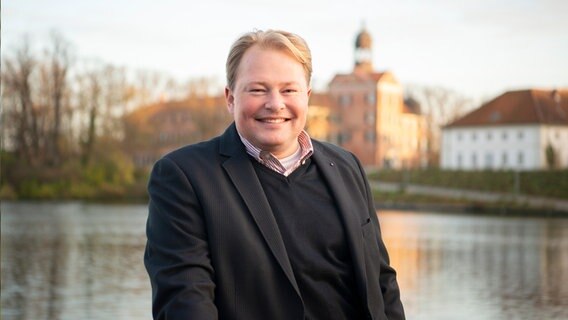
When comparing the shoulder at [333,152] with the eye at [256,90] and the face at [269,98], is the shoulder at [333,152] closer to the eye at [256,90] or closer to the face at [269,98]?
the face at [269,98]

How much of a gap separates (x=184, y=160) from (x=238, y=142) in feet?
0.62

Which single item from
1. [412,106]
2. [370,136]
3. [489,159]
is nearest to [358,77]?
[370,136]

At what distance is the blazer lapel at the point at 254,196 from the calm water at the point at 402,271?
34.5 ft

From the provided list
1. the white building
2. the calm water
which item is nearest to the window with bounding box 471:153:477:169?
the white building

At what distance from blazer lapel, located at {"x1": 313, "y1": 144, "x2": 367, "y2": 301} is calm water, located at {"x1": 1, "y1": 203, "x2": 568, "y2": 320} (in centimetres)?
1041

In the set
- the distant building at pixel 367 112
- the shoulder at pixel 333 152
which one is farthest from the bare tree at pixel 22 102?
the shoulder at pixel 333 152

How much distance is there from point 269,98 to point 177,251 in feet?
1.68

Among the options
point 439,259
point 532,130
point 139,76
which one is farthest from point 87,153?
point 439,259

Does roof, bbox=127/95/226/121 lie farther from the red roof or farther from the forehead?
the forehead

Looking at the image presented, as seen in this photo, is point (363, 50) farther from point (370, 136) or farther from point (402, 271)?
point (402, 271)

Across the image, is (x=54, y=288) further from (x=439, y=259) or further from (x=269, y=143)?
(x=269, y=143)

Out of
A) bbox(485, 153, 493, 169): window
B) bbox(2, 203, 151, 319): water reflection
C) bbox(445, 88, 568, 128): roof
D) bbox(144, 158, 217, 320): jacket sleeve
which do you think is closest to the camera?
bbox(144, 158, 217, 320): jacket sleeve

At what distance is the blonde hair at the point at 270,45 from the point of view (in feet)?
9.77

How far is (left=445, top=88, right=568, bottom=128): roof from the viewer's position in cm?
8625
